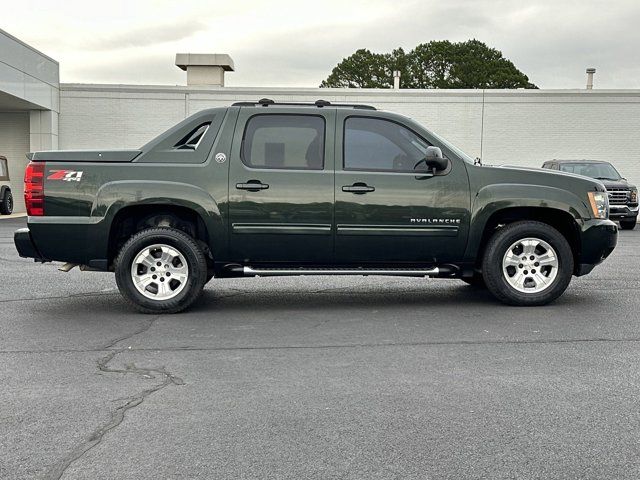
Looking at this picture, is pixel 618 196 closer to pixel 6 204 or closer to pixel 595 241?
pixel 595 241

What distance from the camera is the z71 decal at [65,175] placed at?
694 cm

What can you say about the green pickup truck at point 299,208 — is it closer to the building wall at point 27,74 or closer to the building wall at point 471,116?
the building wall at point 27,74

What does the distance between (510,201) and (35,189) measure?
445 cm

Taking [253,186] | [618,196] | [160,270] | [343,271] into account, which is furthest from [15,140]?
[343,271]

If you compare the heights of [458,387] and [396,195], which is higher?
[396,195]

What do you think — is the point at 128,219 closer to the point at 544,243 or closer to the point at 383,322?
the point at 383,322

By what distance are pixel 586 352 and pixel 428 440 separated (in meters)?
2.33

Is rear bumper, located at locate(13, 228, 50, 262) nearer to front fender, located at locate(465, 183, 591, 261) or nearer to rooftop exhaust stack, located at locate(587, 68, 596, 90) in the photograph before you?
front fender, located at locate(465, 183, 591, 261)

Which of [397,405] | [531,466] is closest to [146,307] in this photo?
[397,405]

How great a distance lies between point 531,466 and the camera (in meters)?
3.44

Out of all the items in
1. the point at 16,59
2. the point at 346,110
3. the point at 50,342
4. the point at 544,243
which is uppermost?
the point at 16,59

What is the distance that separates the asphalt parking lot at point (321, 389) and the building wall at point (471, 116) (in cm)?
2046

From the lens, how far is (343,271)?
285 inches

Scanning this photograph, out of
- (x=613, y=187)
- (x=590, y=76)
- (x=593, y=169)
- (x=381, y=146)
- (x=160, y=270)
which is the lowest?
(x=160, y=270)
